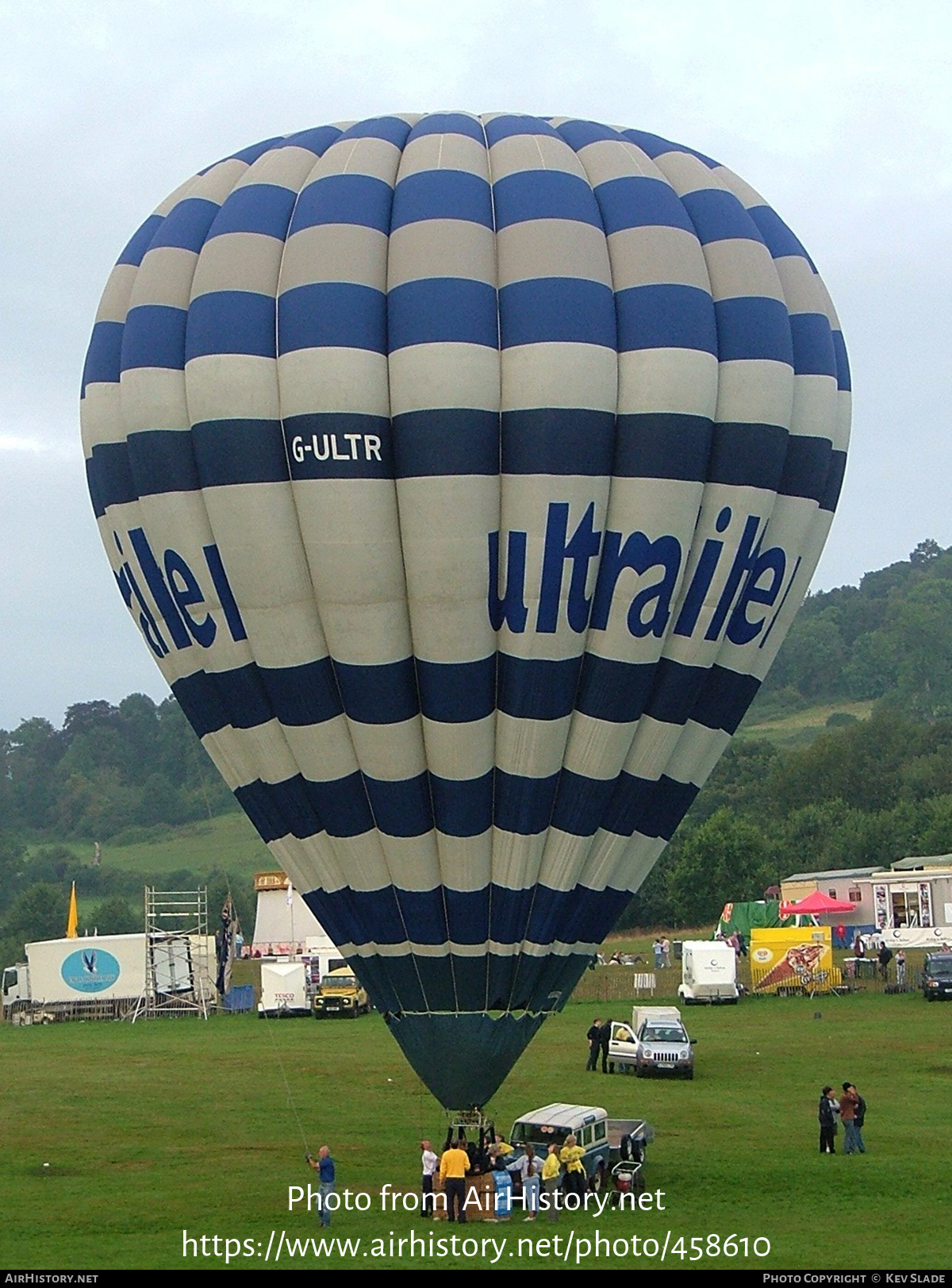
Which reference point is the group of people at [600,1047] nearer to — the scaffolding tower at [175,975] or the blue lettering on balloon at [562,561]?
the blue lettering on balloon at [562,561]

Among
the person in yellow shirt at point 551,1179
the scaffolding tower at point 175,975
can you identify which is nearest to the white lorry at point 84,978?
the scaffolding tower at point 175,975

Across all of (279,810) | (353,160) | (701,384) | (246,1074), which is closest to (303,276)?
(353,160)

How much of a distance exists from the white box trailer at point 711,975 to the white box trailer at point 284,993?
9654 millimetres

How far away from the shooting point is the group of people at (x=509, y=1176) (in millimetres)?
18141

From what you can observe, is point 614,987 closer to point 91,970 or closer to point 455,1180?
point 91,970

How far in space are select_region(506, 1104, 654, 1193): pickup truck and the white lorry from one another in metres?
27.1

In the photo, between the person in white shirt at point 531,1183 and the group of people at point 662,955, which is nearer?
the person in white shirt at point 531,1183

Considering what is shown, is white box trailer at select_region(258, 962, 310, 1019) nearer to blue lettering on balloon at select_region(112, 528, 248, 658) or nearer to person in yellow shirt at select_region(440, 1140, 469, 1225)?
blue lettering on balloon at select_region(112, 528, 248, 658)

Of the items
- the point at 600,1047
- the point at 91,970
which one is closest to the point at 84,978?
the point at 91,970

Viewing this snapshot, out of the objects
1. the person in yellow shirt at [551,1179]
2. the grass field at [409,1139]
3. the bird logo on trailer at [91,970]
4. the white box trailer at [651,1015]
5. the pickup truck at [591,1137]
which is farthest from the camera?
the bird logo on trailer at [91,970]

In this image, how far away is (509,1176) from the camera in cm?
1844

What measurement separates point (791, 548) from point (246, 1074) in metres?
16.1

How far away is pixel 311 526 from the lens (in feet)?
59.2

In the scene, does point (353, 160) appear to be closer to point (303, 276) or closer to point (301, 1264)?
point (303, 276)
